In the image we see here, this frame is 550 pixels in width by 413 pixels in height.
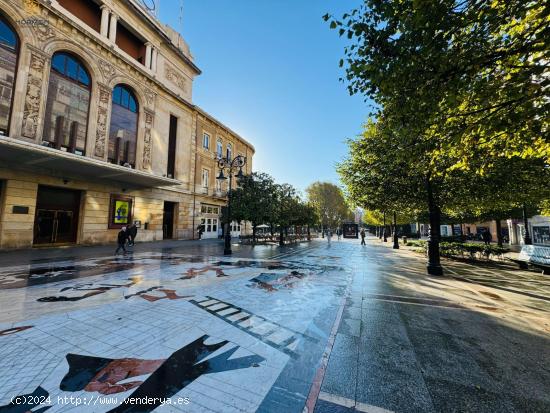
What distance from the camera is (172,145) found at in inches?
1024

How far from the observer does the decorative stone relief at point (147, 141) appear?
22031 mm

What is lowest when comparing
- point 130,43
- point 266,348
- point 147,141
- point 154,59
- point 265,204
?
point 266,348

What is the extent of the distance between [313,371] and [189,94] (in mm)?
31805

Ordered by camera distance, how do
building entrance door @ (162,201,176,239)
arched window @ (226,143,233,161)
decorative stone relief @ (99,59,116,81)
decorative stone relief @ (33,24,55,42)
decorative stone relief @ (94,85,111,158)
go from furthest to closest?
arched window @ (226,143,233,161) → building entrance door @ (162,201,176,239) → decorative stone relief @ (99,59,116,81) → decorative stone relief @ (94,85,111,158) → decorative stone relief @ (33,24,55,42)

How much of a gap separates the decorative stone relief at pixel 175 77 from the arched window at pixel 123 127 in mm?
6150

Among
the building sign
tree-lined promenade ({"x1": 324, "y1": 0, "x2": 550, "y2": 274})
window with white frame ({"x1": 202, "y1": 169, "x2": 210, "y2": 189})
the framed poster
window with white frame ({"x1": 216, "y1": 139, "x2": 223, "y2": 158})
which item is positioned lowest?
the building sign

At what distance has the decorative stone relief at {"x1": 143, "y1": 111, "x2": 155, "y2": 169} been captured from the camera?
22031 mm

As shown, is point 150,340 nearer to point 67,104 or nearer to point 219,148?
point 67,104

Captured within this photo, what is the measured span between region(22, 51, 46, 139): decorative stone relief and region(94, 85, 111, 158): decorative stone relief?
142 inches

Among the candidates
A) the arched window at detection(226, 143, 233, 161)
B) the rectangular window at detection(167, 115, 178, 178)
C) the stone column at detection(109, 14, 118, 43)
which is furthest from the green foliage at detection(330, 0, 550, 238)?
the arched window at detection(226, 143, 233, 161)

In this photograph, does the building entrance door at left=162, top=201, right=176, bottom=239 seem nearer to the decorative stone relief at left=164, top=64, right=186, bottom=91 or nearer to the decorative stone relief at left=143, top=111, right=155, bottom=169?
the decorative stone relief at left=143, top=111, right=155, bottom=169

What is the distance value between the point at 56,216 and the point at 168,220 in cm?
1002

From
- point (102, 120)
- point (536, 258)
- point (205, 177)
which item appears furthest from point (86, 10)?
point (536, 258)

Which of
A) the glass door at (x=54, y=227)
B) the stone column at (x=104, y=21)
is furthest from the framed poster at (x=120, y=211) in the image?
the stone column at (x=104, y=21)
